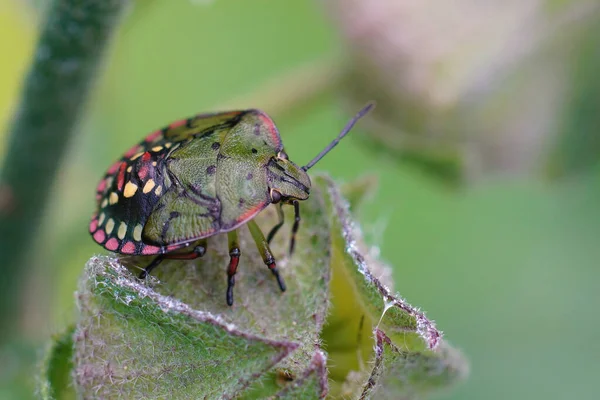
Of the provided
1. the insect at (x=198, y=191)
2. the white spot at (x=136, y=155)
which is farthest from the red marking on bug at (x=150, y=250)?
the white spot at (x=136, y=155)

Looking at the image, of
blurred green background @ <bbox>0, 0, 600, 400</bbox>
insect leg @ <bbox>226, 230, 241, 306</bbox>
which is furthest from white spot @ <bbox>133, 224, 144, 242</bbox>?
blurred green background @ <bbox>0, 0, 600, 400</bbox>

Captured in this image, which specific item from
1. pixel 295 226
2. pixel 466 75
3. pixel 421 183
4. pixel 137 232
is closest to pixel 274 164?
pixel 295 226

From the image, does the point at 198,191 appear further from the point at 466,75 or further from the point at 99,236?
the point at 466,75

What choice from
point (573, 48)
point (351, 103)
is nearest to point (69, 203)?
point (351, 103)

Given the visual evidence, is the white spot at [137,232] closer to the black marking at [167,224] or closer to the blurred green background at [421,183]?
the black marking at [167,224]

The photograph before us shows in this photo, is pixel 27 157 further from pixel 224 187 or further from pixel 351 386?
pixel 351 386

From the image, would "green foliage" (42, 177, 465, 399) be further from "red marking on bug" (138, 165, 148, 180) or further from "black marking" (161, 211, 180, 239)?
"red marking on bug" (138, 165, 148, 180)

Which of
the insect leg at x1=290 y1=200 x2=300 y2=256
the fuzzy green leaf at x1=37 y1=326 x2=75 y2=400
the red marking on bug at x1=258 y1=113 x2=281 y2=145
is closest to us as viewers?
the fuzzy green leaf at x1=37 y1=326 x2=75 y2=400
